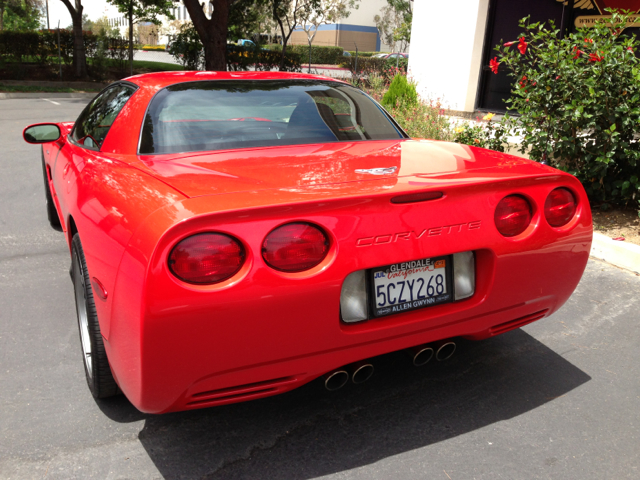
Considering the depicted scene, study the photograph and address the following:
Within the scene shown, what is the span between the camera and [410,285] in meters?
2.29

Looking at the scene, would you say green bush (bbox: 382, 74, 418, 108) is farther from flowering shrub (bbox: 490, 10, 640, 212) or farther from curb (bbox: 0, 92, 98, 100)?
curb (bbox: 0, 92, 98, 100)

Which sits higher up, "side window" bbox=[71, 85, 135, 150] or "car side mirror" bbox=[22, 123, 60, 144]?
"side window" bbox=[71, 85, 135, 150]

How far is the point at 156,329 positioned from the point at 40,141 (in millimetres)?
2615

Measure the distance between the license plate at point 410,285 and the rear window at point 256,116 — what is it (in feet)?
3.64

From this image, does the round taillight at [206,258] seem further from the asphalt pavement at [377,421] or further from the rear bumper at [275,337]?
the asphalt pavement at [377,421]

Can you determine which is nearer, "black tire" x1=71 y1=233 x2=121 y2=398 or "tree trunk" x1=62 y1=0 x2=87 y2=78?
"black tire" x1=71 y1=233 x2=121 y2=398

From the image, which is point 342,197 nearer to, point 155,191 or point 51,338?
point 155,191

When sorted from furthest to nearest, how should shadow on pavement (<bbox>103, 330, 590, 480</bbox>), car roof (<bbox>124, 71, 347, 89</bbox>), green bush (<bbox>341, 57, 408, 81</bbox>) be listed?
green bush (<bbox>341, 57, 408, 81</bbox>) < car roof (<bbox>124, 71, 347, 89</bbox>) < shadow on pavement (<bbox>103, 330, 590, 480</bbox>)

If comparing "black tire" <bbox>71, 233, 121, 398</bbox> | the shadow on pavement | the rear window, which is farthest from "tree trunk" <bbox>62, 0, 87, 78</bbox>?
the shadow on pavement

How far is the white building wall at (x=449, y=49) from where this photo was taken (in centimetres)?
1301

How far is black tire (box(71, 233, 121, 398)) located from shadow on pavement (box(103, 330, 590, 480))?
140 mm

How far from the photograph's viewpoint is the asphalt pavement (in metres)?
2.29

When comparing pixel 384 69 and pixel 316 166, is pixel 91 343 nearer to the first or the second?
pixel 316 166

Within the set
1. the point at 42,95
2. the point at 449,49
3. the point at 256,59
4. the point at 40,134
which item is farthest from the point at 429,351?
the point at 256,59
